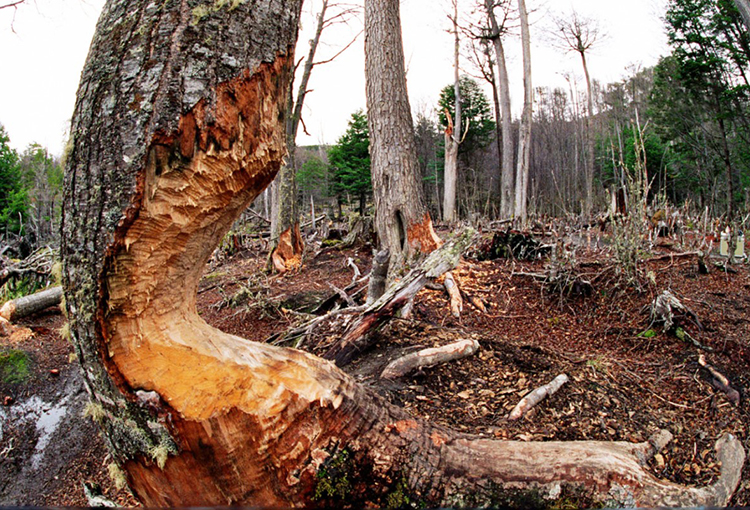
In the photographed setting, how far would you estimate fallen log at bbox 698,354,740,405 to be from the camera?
2.73 meters

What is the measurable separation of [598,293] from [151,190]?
15.3ft

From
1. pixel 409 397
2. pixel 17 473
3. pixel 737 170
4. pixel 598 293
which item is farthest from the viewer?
pixel 737 170

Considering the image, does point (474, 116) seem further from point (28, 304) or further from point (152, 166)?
point (152, 166)

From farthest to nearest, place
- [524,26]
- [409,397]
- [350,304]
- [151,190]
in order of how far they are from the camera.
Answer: [524,26] < [350,304] < [409,397] < [151,190]

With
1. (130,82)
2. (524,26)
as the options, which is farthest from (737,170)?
(130,82)

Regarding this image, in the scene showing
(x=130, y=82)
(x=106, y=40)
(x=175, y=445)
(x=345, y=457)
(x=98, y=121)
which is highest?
(x=106, y=40)

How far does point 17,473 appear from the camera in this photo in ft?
10.4

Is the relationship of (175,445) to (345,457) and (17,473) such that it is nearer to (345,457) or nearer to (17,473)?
(345,457)

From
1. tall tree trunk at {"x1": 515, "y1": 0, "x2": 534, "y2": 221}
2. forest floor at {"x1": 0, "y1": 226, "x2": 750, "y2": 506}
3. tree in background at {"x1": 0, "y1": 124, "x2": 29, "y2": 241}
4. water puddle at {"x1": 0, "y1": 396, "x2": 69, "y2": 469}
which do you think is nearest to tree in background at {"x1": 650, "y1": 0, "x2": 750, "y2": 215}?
tall tree trunk at {"x1": 515, "y1": 0, "x2": 534, "y2": 221}

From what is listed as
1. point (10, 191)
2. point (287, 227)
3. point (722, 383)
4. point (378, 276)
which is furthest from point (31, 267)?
point (10, 191)

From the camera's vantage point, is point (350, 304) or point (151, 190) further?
point (350, 304)

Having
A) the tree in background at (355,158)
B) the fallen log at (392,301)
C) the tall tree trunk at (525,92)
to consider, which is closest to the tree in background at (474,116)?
the tree in background at (355,158)

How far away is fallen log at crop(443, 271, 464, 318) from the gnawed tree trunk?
2.74 m

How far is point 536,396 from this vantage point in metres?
2.50
